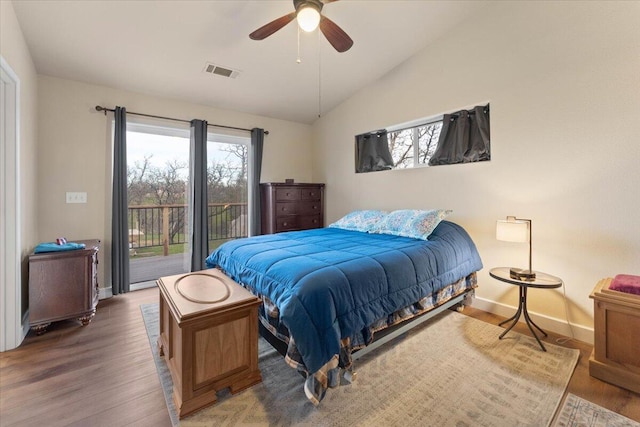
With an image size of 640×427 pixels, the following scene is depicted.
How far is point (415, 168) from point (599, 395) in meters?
2.52

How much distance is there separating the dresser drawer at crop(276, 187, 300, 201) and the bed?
149 centimetres

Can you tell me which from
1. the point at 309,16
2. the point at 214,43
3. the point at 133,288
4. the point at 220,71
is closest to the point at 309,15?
the point at 309,16

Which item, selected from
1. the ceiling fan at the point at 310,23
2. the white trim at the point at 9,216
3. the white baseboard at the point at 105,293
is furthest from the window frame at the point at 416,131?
the white baseboard at the point at 105,293

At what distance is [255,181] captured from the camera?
4340 millimetres

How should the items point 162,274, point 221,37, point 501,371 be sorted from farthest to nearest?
point 162,274
point 221,37
point 501,371

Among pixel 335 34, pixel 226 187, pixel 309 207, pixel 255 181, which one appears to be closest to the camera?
pixel 335 34

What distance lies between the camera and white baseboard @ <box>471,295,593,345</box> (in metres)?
2.32

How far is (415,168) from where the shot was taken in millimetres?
3500

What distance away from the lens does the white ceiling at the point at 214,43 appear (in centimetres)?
239

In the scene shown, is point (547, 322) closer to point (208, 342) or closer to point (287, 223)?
point (208, 342)

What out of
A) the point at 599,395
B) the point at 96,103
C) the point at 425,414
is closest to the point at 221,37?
the point at 96,103

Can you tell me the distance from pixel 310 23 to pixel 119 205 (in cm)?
291

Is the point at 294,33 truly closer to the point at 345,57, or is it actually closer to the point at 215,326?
the point at 345,57

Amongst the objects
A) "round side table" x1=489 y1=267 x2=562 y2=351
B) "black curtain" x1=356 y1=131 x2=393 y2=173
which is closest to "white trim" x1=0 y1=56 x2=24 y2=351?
"black curtain" x1=356 y1=131 x2=393 y2=173
